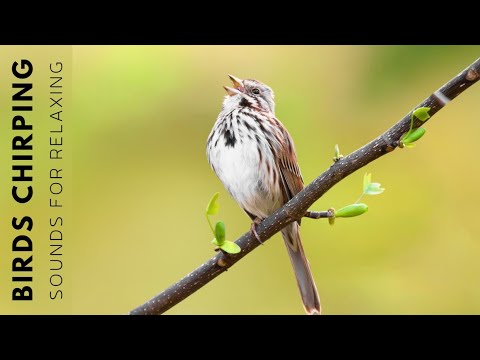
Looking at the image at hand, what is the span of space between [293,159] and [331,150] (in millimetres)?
701

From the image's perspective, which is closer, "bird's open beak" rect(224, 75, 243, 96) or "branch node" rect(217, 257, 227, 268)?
"branch node" rect(217, 257, 227, 268)

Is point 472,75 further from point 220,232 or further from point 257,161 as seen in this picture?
point 257,161

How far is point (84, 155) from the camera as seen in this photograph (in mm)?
3316

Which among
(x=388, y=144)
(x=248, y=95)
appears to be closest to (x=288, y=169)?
(x=248, y=95)

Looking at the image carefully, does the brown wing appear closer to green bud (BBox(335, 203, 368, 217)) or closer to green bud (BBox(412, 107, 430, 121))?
green bud (BBox(335, 203, 368, 217))

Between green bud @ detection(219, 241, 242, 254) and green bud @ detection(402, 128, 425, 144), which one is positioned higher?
green bud @ detection(402, 128, 425, 144)

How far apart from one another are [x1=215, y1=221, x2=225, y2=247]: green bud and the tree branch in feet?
0.19

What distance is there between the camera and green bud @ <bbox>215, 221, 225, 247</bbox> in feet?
5.45

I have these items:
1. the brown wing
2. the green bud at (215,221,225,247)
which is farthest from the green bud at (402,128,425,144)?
the brown wing

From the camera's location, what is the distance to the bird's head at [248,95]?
2.85 meters

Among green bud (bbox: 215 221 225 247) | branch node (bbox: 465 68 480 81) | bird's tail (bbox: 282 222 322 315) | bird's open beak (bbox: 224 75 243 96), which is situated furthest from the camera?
bird's open beak (bbox: 224 75 243 96)

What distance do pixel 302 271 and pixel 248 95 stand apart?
28.0 inches
